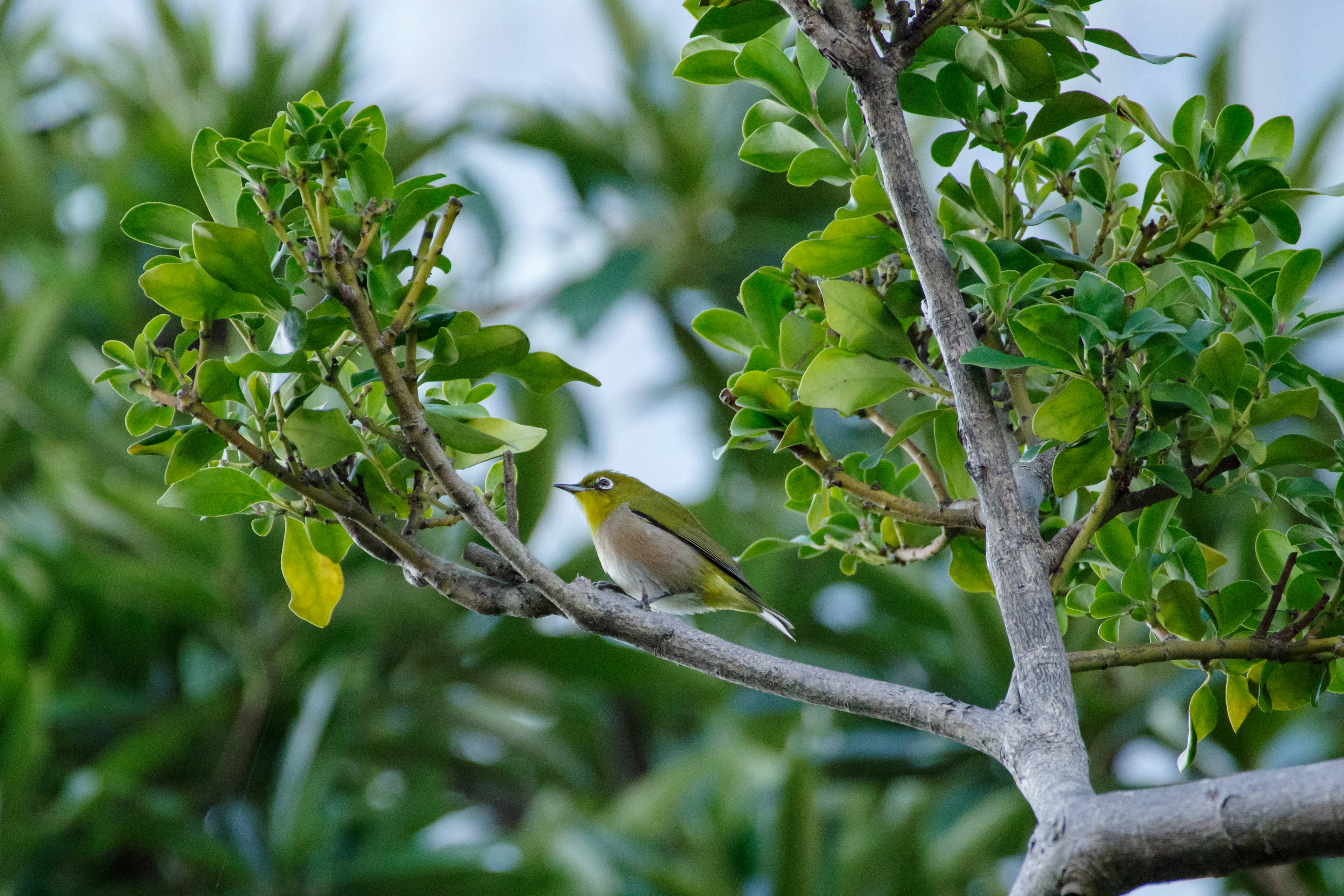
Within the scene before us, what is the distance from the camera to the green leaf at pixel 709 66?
91cm

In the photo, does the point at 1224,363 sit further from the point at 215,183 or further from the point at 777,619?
the point at 777,619

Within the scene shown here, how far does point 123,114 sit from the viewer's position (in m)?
4.86

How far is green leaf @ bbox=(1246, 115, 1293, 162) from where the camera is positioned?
0.89 metres

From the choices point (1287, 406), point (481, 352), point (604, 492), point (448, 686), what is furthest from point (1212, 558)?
point (448, 686)

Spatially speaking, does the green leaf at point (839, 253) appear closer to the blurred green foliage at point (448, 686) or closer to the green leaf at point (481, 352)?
the green leaf at point (481, 352)

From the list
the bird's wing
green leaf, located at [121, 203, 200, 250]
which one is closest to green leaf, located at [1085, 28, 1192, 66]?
green leaf, located at [121, 203, 200, 250]

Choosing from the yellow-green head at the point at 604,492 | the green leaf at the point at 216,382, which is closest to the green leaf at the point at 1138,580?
the green leaf at the point at 216,382

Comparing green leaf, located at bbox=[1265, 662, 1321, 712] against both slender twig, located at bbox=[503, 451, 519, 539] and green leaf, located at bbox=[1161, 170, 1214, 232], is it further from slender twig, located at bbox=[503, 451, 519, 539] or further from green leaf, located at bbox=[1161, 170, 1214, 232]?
slender twig, located at bbox=[503, 451, 519, 539]

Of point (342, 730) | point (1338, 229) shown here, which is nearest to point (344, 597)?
point (342, 730)

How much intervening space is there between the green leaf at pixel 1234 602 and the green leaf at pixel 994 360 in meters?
0.27

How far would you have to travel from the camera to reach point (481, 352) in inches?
32.4

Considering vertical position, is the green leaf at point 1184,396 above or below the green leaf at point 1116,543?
above

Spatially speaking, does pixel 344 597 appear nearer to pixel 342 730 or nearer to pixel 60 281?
pixel 342 730

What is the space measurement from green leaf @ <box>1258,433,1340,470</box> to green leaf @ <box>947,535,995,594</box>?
24 centimetres
